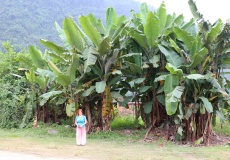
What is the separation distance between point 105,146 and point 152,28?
12.0 feet

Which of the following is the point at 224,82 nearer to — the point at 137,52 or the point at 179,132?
the point at 179,132

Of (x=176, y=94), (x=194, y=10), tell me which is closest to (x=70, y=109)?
(x=176, y=94)

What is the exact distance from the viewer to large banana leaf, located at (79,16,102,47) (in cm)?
995

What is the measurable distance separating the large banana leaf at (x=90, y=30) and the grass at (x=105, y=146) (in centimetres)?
300

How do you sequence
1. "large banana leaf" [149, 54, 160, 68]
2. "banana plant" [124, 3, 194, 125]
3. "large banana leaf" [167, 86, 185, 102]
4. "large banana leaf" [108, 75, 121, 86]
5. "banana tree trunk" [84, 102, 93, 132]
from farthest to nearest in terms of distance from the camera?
"banana tree trunk" [84, 102, 93, 132], "large banana leaf" [108, 75, 121, 86], "large banana leaf" [149, 54, 160, 68], "banana plant" [124, 3, 194, 125], "large banana leaf" [167, 86, 185, 102]

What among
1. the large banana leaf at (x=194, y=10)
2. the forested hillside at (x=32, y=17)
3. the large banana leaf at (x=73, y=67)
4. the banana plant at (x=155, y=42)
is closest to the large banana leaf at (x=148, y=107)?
the banana plant at (x=155, y=42)

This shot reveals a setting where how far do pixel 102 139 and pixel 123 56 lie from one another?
266 centimetres

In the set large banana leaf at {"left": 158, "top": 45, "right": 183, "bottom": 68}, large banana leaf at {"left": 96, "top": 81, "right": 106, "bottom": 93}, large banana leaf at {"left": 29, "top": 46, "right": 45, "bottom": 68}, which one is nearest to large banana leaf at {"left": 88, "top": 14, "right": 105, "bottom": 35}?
large banana leaf at {"left": 96, "top": 81, "right": 106, "bottom": 93}

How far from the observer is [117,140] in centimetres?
1020

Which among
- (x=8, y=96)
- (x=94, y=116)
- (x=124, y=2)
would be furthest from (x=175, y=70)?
(x=124, y=2)

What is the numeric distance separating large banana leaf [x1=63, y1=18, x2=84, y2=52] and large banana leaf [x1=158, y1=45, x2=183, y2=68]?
258 cm

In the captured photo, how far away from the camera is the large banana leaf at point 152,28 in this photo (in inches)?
377

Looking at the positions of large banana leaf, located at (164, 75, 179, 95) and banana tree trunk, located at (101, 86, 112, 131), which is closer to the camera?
large banana leaf, located at (164, 75, 179, 95)

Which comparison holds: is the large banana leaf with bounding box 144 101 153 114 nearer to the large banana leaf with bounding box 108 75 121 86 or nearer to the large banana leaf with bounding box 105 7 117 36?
the large banana leaf with bounding box 108 75 121 86
